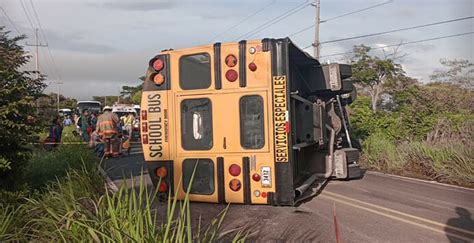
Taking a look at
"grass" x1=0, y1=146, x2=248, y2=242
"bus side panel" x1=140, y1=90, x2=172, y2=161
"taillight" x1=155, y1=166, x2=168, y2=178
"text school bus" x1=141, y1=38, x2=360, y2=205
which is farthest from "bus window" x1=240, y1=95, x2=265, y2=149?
"grass" x1=0, y1=146, x2=248, y2=242

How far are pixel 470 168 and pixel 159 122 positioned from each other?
672 centimetres

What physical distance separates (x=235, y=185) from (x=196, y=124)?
1.09 metres

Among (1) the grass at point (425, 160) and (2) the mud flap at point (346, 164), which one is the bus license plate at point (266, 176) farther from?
(1) the grass at point (425, 160)

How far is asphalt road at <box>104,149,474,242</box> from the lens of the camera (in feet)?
17.9

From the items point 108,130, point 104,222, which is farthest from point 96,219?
point 108,130

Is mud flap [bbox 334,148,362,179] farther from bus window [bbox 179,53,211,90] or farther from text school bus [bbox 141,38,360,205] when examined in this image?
bus window [bbox 179,53,211,90]

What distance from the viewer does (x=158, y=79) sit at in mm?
6961

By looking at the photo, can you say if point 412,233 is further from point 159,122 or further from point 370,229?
point 159,122

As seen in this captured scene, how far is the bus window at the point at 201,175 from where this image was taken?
6.75 m

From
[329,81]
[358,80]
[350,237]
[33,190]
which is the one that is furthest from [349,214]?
[358,80]

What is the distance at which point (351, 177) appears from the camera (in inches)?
376

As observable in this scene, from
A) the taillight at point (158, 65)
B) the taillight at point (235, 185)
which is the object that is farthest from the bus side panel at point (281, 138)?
the taillight at point (158, 65)

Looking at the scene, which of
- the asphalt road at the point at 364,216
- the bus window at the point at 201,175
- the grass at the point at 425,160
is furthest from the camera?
the grass at the point at 425,160

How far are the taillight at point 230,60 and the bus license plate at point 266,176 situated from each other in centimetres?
156
